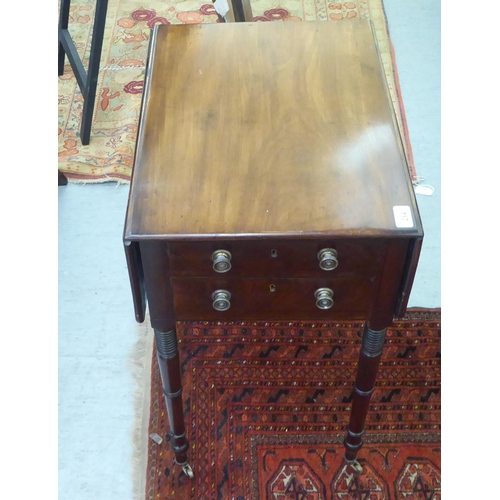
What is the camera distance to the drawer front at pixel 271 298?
0.99 m

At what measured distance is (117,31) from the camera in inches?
99.5

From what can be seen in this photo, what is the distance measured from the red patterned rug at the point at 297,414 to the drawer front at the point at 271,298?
0.50 metres

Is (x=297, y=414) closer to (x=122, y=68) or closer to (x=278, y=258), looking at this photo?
(x=278, y=258)

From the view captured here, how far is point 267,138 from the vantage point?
1.04 metres

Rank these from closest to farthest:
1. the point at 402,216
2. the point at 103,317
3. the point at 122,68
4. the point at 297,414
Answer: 1. the point at 402,216
2. the point at 297,414
3. the point at 103,317
4. the point at 122,68

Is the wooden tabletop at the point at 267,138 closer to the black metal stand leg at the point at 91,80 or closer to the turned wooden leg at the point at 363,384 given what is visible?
the turned wooden leg at the point at 363,384

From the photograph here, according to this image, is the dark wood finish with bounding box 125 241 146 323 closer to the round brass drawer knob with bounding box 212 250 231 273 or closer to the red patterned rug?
the round brass drawer knob with bounding box 212 250 231 273

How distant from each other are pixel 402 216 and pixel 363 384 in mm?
418

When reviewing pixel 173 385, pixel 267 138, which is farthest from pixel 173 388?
pixel 267 138

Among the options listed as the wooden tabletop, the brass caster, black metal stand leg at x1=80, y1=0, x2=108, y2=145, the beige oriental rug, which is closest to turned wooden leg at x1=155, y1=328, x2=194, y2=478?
the brass caster

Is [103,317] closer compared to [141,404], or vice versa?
[141,404]

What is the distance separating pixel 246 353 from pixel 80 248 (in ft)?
2.16

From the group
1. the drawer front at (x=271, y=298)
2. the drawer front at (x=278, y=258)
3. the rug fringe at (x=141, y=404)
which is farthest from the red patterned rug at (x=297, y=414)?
the drawer front at (x=278, y=258)
